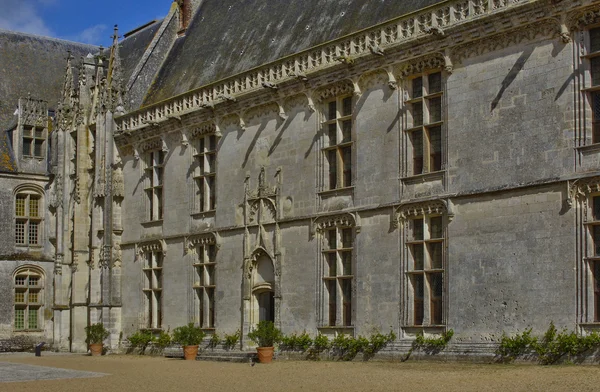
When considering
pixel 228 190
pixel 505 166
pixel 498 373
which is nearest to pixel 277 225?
pixel 228 190

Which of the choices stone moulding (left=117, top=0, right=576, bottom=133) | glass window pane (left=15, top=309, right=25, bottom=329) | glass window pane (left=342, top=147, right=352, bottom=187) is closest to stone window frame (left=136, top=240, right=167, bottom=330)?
stone moulding (left=117, top=0, right=576, bottom=133)

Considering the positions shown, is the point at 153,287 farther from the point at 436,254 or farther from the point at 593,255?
the point at 593,255

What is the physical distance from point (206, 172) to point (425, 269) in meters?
8.35

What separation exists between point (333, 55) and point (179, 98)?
20.7 ft

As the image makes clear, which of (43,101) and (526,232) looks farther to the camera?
(43,101)

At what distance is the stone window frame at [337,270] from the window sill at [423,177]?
1564mm

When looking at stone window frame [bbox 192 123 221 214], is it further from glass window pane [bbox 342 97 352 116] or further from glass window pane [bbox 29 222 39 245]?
glass window pane [bbox 29 222 39 245]

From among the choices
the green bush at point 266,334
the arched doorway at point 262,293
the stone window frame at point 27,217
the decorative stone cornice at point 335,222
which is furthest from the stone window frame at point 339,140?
the stone window frame at point 27,217

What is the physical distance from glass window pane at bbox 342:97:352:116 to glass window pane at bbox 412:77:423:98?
75.9 inches

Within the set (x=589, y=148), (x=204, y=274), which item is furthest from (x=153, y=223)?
(x=589, y=148)

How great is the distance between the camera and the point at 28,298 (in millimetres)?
31891

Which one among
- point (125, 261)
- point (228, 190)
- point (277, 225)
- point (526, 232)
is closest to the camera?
point (526, 232)

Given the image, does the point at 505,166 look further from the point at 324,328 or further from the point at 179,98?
the point at 179,98

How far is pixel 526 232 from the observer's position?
1684 centimetres
